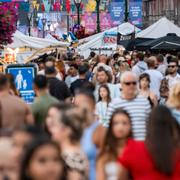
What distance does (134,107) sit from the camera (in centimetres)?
1062

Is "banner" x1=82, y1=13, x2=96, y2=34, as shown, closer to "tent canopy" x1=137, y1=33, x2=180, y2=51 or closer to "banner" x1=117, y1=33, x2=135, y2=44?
"banner" x1=117, y1=33, x2=135, y2=44

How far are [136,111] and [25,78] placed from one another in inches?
258

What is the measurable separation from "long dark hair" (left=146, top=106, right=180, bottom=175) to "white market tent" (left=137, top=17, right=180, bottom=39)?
27157 millimetres

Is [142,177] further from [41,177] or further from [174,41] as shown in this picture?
[174,41]

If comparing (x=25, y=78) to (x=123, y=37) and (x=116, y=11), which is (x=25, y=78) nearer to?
(x=123, y=37)

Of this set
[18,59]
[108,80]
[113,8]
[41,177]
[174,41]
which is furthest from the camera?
[113,8]

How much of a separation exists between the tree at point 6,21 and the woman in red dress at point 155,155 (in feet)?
75.1

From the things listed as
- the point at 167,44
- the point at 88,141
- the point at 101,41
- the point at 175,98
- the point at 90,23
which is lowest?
the point at 88,141

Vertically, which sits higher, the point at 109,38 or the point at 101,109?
the point at 109,38

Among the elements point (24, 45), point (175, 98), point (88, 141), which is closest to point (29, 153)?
point (88, 141)

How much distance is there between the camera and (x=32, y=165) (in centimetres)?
569

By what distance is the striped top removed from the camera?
1027cm

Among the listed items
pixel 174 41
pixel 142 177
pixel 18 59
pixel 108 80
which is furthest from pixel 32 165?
pixel 18 59

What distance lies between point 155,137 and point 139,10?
4812 centimetres
